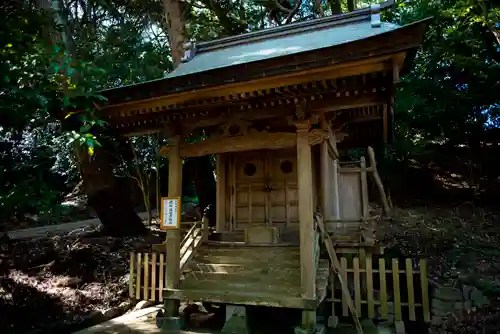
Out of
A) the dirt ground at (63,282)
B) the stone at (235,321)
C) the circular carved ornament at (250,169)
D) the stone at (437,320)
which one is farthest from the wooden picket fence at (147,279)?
the stone at (437,320)

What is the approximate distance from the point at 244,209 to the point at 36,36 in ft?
16.8

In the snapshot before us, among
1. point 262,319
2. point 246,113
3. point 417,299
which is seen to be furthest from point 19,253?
point 417,299

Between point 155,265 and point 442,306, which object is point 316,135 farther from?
point 442,306

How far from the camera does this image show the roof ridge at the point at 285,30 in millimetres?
8578

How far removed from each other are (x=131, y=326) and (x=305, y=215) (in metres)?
3.49

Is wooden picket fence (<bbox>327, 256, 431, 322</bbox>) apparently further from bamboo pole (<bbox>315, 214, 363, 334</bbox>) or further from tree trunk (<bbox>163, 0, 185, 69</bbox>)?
tree trunk (<bbox>163, 0, 185, 69</bbox>)

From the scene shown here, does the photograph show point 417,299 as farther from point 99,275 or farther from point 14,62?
point 14,62

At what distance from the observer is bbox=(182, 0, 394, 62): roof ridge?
8.58m

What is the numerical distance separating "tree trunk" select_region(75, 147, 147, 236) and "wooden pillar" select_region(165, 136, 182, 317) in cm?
389

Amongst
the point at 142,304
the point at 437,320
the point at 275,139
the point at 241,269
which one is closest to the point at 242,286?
the point at 241,269

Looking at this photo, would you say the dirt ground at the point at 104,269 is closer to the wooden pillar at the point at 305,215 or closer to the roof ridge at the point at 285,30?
the wooden pillar at the point at 305,215

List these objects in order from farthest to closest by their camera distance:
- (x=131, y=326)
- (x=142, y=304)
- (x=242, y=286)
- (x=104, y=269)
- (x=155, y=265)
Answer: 1. (x=104, y=269)
2. (x=142, y=304)
3. (x=155, y=265)
4. (x=131, y=326)
5. (x=242, y=286)

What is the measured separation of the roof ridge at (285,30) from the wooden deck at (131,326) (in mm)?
5801

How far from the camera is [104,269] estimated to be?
861 centimetres
